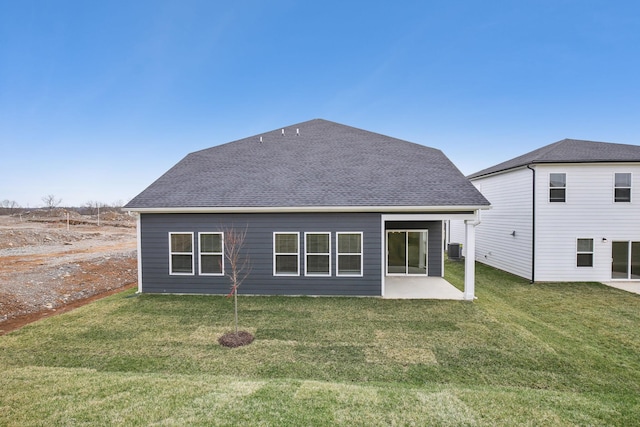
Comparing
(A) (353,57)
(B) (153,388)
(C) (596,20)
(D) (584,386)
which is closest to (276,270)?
(B) (153,388)

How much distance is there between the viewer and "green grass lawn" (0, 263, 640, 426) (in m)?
3.35

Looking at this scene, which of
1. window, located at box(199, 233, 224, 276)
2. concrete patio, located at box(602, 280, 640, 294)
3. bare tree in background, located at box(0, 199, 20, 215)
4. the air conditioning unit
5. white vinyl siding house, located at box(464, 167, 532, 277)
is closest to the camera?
window, located at box(199, 233, 224, 276)

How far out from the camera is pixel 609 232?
11367 mm

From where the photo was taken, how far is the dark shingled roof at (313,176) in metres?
9.27

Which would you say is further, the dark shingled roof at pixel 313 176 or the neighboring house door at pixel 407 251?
the neighboring house door at pixel 407 251

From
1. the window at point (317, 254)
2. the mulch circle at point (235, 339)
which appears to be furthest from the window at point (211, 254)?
the mulch circle at point (235, 339)

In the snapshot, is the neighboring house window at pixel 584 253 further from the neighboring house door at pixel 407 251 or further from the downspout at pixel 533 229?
the neighboring house door at pixel 407 251

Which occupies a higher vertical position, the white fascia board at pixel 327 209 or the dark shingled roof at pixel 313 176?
the dark shingled roof at pixel 313 176

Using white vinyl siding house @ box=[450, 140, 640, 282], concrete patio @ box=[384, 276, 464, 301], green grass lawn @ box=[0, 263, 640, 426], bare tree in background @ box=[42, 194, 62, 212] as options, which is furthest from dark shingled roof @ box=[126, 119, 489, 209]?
bare tree in background @ box=[42, 194, 62, 212]

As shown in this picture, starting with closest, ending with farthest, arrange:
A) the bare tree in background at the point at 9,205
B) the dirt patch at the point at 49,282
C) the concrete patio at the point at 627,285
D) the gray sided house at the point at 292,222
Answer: the dirt patch at the point at 49,282 < the gray sided house at the point at 292,222 < the concrete patio at the point at 627,285 < the bare tree in background at the point at 9,205

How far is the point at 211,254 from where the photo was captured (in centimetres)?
960

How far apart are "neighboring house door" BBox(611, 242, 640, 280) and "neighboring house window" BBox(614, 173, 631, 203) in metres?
1.84

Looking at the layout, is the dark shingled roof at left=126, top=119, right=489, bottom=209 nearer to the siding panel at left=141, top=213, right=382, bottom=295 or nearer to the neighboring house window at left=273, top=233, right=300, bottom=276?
the siding panel at left=141, top=213, right=382, bottom=295

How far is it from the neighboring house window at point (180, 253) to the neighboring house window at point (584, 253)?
15200 mm
